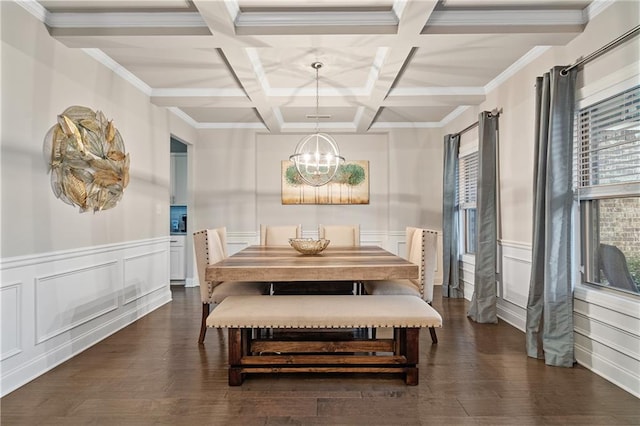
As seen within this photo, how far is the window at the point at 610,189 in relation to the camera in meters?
2.54

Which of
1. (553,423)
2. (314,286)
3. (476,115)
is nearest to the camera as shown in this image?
(553,423)

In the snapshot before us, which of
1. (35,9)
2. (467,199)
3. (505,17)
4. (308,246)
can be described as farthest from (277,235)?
(505,17)

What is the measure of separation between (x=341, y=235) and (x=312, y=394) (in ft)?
8.58

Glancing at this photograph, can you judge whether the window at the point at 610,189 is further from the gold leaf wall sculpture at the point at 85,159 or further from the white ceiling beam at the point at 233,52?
the gold leaf wall sculpture at the point at 85,159

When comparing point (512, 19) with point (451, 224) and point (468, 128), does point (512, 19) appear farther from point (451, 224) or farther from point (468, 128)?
point (451, 224)

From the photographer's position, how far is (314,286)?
433 centimetres

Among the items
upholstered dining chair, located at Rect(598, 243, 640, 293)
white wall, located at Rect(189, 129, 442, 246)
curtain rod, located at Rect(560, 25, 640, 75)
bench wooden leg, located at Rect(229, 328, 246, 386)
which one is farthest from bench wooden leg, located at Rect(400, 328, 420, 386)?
white wall, located at Rect(189, 129, 442, 246)

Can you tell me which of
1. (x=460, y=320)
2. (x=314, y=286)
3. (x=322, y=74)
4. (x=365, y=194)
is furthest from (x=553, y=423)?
(x=365, y=194)

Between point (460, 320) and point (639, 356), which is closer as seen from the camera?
point (639, 356)

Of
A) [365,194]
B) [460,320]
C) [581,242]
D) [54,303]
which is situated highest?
[365,194]

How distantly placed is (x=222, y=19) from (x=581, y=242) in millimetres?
3040

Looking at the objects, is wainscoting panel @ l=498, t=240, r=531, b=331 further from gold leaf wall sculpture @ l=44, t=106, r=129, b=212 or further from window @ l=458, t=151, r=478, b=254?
gold leaf wall sculpture @ l=44, t=106, r=129, b=212

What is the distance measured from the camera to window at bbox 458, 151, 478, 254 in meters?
5.16

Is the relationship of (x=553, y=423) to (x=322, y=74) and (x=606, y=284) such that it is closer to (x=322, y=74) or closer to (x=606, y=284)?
(x=606, y=284)
